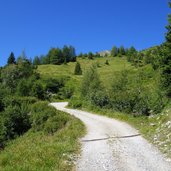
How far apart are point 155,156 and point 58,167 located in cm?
487

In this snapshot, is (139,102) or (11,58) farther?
(11,58)

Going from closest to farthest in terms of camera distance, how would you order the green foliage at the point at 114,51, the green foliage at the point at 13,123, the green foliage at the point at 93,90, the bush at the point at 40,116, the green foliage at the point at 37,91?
the green foliage at the point at 13,123 < the bush at the point at 40,116 < the green foliage at the point at 93,90 < the green foliage at the point at 37,91 < the green foliage at the point at 114,51

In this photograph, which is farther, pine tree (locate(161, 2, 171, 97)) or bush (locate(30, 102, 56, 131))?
bush (locate(30, 102, 56, 131))

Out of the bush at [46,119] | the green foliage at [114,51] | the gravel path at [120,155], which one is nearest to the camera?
the gravel path at [120,155]

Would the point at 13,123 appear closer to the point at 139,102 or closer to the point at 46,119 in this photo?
the point at 46,119

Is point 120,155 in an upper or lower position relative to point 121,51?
lower

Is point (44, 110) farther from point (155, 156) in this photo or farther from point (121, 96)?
point (155, 156)

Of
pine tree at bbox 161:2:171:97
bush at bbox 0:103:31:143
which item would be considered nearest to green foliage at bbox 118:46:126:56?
bush at bbox 0:103:31:143

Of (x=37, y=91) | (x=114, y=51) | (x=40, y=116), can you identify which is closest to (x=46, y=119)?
(x=40, y=116)

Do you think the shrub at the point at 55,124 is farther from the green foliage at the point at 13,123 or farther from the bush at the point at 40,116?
the green foliage at the point at 13,123

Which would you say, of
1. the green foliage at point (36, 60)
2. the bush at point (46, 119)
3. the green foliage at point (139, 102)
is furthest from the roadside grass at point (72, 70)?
the green foliage at point (139, 102)

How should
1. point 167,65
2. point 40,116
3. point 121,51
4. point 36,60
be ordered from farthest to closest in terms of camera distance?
point 121,51
point 36,60
point 40,116
point 167,65

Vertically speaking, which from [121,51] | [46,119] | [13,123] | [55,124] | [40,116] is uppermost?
[121,51]

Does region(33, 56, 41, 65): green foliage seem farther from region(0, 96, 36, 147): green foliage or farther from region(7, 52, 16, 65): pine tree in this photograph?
region(0, 96, 36, 147): green foliage
